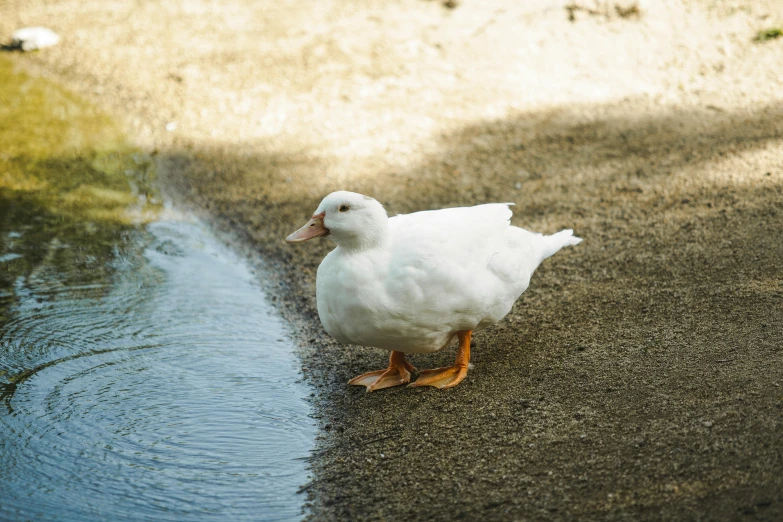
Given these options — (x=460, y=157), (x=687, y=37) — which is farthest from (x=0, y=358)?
(x=687, y=37)

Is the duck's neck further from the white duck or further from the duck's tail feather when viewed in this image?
the duck's tail feather

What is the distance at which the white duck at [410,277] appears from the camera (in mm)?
3785

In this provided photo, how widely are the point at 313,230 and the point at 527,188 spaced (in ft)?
10.00

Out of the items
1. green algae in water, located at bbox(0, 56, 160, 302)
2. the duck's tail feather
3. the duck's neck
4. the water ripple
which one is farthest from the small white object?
the duck's tail feather

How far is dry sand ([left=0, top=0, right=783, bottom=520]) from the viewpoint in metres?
3.30

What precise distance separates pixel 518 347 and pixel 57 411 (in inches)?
98.9

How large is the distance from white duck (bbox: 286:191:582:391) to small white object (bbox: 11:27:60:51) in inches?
294

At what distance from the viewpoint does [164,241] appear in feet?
19.8

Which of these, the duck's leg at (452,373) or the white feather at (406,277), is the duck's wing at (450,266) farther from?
the duck's leg at (452,373)

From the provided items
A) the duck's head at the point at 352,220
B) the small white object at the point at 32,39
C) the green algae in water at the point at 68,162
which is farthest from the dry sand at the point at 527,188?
the duck's head at the point at 352,220

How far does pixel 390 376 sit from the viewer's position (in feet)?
14.1

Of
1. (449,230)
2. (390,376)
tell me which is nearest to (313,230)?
(449,230)

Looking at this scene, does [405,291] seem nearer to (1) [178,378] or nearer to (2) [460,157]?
(1) [178,378]

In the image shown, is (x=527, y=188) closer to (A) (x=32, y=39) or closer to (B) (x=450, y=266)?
(B) (x=450, y=266)
